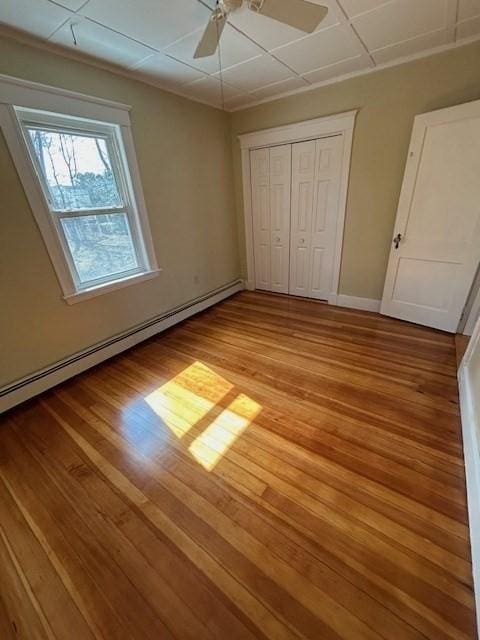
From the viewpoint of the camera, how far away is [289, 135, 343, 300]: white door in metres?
3.16

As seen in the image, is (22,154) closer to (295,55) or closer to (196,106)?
Result: (196,106)

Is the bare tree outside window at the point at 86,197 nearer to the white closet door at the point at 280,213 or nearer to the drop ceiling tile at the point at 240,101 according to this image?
the drop ceiling tile at the point at 240,101

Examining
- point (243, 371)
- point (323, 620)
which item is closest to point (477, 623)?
point (323, 620)

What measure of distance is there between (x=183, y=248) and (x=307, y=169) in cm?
190

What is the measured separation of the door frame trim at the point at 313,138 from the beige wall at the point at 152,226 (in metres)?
0.26

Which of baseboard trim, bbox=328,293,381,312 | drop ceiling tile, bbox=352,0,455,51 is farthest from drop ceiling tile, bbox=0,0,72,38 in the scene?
baseboard trim, bbox=328,293,381,312

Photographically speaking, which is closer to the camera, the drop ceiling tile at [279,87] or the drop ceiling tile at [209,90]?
the drop ceiling tile at [209,90]

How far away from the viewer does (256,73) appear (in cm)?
255

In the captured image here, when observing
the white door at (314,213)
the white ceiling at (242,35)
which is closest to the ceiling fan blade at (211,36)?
the white ceiling at (242,35)

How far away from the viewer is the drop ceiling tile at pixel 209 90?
2684 millimetres

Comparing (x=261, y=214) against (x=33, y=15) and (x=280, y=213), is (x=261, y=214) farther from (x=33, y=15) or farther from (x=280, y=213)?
(x=33, y=15)

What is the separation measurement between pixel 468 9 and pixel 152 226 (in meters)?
3.01

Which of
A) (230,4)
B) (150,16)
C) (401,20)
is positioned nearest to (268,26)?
(230,4)

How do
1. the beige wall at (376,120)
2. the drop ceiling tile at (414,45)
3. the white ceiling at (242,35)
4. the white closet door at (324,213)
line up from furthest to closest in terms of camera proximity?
the white closet door at (324,213), the beige wall at (376,120), the drop ceiling tile at (414,45), the white ceiling at (242,35)
